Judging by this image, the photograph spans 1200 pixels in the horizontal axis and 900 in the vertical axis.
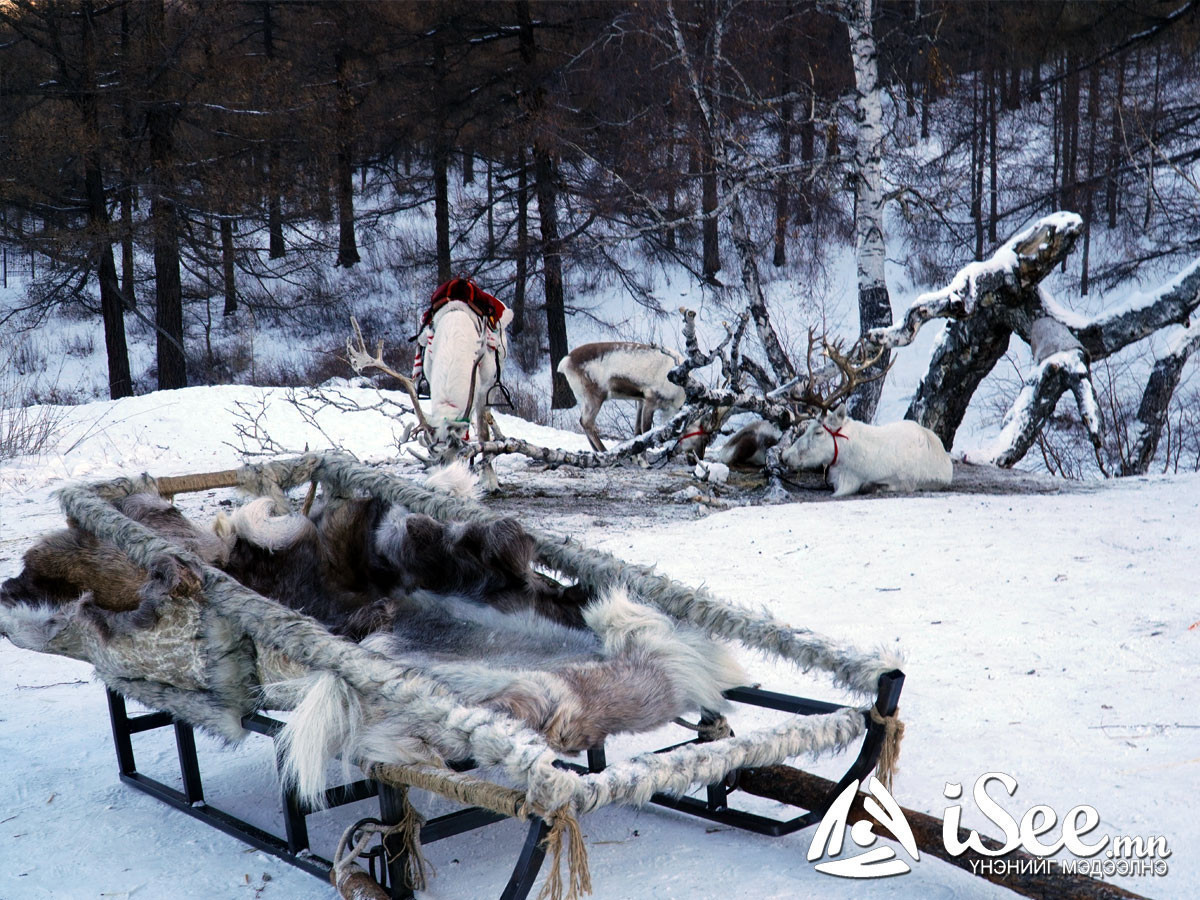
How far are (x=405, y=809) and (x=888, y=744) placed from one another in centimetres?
77

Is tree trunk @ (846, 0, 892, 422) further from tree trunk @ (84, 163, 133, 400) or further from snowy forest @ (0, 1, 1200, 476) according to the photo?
tree trunk @ (84, 163, 133, 400)

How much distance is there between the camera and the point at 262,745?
2236 millimetres

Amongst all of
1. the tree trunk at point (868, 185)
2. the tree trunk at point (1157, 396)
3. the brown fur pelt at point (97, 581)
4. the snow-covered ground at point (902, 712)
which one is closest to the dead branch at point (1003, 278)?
the tree trunk at point (1157, 396)

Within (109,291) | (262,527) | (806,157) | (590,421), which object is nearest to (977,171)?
→ (806,157)

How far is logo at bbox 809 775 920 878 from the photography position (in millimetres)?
1522

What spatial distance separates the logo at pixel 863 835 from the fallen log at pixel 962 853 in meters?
0.02

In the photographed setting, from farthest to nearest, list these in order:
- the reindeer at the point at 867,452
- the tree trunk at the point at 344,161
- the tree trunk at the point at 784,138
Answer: the tree trunk at the point at 344,161
the tree trunk at the point at 784,138
the reindeer at the point at 867,452

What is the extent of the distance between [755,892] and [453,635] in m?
0.94

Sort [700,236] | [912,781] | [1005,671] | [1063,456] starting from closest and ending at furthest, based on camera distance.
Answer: [912,781] < [1005,671] < [1063,456] < [700,236]

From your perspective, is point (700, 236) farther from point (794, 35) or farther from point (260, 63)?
point (260, 63)

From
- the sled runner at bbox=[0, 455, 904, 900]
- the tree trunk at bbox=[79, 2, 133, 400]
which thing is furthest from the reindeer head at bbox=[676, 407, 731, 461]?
the tree trunk at bbox=[79, 2, 133, 400]

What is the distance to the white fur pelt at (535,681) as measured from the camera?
1429 mm

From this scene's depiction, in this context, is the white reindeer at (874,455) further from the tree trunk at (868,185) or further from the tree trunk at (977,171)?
the tree trunk at (977,171)

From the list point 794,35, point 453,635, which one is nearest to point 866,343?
point 453,635
